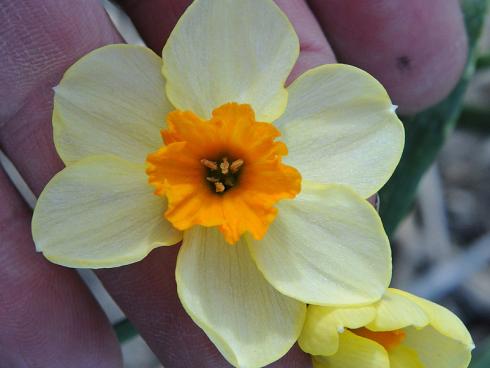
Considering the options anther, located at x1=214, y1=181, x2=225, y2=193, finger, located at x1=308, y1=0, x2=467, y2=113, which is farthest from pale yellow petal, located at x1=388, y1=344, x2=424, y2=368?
finger, located at x1=308, y1=0, x2=467, y2=113

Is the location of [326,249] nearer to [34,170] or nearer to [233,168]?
[233,168]

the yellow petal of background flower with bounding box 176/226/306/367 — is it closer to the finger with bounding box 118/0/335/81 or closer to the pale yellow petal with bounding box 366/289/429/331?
the pale yellow petal with bounding box 366/289/429/331

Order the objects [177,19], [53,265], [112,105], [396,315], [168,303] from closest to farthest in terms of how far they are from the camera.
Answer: [396,315]
[112,105]
[168,303]
[53,265]
[177,19]

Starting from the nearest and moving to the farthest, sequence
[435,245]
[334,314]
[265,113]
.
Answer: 1. [334,314]
2. [265,113]
3. [435,245]

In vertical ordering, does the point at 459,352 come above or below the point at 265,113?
below

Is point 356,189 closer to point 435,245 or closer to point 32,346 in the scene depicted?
point 32,346

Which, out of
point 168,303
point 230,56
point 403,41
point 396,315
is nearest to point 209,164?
point 230,56

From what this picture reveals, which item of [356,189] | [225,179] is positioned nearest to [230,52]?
[225,179]

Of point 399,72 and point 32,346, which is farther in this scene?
point 399,72
